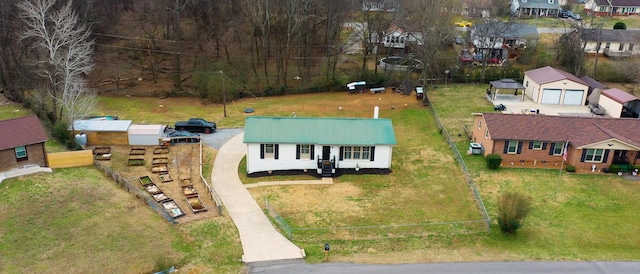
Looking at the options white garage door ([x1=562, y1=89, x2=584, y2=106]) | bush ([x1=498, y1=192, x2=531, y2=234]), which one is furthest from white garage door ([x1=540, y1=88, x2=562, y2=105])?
bush ([x1=498, y1=192, x2=531, y2=234])

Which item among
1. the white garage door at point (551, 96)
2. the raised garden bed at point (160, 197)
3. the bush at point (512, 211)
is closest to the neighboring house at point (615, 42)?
the white garage door at point (551, 96)

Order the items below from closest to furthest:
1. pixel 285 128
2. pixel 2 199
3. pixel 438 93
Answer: pixel 2 199
pixel 285 128
pixel 438 93

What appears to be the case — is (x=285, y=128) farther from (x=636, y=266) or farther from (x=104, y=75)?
(x=104, y=75)

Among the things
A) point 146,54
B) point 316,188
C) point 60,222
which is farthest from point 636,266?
point 146,54

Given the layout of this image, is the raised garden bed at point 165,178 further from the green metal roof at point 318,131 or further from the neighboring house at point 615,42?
the neighboring house at point 615,42

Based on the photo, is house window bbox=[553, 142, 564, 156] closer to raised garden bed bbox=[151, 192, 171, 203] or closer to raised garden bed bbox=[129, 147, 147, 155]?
raised garden bed bbox=[151, 192, 171, 203]

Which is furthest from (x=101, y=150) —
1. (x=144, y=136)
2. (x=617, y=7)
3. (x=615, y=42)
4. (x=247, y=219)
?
(x=617, y=7)
